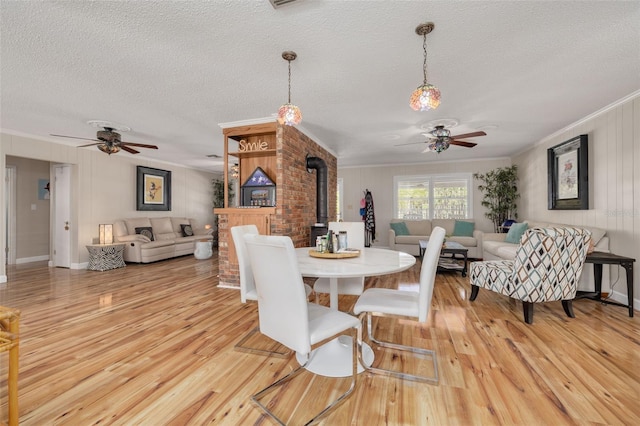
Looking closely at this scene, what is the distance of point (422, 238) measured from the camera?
21.0 ft

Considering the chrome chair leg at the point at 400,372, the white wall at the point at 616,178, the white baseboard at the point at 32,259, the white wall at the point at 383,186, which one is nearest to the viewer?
the chrome chair leg at the point at 400,372

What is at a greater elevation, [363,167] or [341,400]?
[363,167]

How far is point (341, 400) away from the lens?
5.23 feet

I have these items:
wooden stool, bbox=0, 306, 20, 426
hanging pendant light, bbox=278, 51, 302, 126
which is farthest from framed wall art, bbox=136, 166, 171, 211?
wooden stool, bbox=0, 306, 20, 426

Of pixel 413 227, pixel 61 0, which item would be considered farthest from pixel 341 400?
pixel 413 227

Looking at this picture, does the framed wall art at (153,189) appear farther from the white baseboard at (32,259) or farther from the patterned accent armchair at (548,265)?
the patterned accent armchair at (548,265)

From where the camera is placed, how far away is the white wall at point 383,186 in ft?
22.5

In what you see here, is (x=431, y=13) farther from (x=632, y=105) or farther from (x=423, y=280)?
(x=632, y=105)

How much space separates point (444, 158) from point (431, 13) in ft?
18.0

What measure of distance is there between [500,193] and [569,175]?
214cm

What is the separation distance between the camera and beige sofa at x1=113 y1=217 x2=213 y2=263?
5.71 metres

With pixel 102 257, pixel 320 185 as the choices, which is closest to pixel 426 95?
pixel 320 185

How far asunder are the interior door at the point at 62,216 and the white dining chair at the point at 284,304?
5.92m

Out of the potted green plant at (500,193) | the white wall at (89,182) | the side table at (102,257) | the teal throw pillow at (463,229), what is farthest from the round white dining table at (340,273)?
the potted green plant at (500,193)
